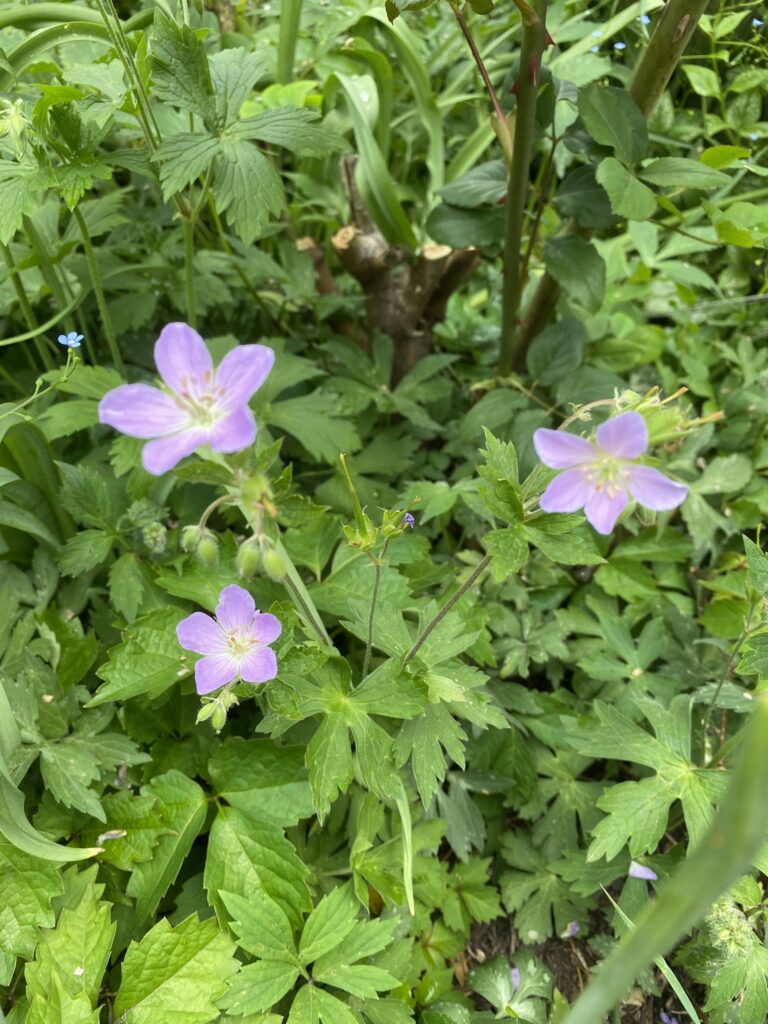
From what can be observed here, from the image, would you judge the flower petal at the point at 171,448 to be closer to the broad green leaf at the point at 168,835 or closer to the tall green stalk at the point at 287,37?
the broad green leaf at the point at 168,835

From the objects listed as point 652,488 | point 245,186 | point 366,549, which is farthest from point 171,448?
point 245,186

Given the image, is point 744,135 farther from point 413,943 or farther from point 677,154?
point 413,943

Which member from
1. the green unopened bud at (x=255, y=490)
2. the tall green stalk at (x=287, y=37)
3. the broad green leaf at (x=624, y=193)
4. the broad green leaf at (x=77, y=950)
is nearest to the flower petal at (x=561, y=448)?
the green unopened bud at (x=255, y=490)

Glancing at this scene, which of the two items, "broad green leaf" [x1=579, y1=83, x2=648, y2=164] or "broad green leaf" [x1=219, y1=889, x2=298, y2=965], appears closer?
"broad green leaf" [x1=219, y1=889, x2=298, y2=965]

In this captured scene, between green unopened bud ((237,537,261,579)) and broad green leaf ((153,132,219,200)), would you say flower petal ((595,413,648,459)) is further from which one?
broad green leaf ((153,132,219,200))

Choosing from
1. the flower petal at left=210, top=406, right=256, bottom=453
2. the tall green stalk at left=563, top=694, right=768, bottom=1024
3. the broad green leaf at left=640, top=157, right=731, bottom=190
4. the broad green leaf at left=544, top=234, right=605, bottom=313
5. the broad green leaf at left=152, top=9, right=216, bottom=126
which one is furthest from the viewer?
the broad green leaf at left=544, top=234, right=605, bottom=313

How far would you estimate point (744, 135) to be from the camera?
2135 millimetres

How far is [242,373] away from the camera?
34.7 inches

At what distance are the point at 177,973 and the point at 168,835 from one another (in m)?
0.23

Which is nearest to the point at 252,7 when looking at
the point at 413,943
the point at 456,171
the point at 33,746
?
the point at 456,171

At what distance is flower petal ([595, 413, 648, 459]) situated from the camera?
2.67 ft

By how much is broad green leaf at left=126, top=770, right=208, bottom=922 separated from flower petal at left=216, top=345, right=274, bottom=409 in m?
0.89

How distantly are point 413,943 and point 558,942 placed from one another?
0.42 metres

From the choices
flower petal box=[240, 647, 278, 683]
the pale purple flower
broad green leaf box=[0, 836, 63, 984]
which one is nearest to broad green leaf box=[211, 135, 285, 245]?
flower petal box=[240, 647, 278, 683]
